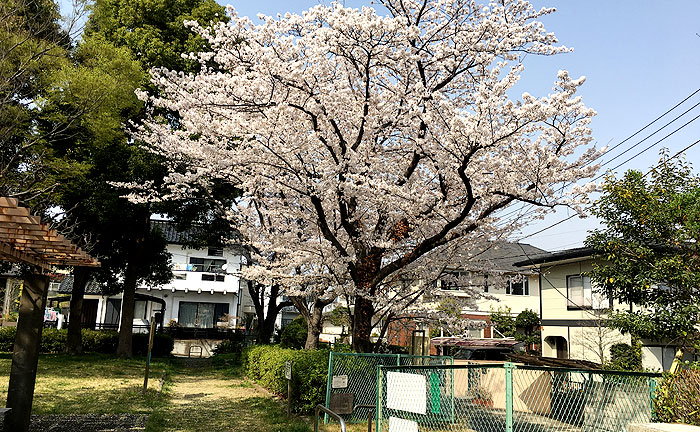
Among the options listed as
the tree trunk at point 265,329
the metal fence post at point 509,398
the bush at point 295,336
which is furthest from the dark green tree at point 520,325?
the metal fence post at point 509,398

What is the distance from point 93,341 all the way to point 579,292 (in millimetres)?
19819

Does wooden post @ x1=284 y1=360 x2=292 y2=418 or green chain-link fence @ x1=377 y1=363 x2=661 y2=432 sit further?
wooden post @ x1=284 y1=360 x2=292 y2=418

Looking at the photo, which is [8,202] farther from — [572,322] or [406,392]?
[572,322]

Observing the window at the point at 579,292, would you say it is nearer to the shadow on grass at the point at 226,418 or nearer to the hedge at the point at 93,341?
the shadow on grass at the point at 226,418

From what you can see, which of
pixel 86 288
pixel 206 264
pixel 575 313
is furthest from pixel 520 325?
pixel 86 288

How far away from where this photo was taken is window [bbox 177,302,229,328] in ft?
118

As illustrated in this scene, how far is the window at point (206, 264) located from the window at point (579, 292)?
23651mm

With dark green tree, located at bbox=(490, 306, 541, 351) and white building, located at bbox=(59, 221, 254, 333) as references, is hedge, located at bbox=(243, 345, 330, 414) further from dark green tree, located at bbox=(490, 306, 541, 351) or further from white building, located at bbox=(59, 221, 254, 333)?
white building, located at bbox=(59, 221, 254, 333)

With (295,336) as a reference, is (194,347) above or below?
below

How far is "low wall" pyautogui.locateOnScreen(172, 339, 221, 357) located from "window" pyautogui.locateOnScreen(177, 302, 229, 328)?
524 centimetres

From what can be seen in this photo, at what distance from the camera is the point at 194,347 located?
30.6 m

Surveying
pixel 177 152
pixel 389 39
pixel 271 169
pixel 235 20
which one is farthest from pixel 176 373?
pixel 389 39

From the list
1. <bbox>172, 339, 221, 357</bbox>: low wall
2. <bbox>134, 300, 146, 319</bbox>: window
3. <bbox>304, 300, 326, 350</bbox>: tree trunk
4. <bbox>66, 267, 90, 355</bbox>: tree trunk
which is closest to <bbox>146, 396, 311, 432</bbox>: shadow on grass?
<bbox>304, 300, 326, 350</bbox>: tree trunk

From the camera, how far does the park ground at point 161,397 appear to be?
396 inches
